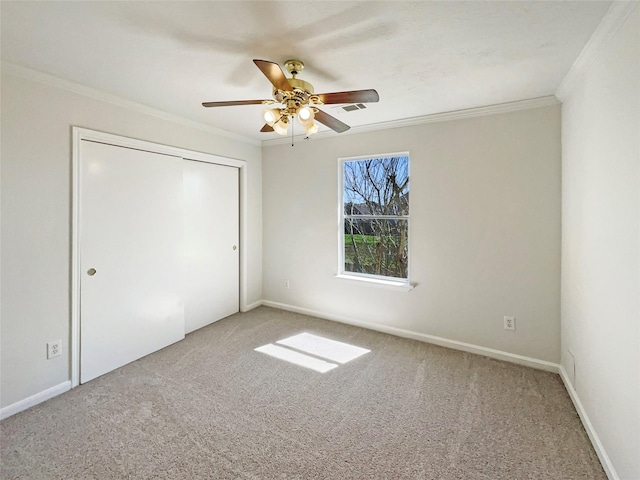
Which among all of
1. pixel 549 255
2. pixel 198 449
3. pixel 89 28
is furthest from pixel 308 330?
pixel 89 28

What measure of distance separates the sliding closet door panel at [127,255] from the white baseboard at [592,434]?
3.57 meters

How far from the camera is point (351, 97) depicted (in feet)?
5.82

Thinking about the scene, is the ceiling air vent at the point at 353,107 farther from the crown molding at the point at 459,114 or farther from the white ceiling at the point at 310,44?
the crown molding at the point at 459,114

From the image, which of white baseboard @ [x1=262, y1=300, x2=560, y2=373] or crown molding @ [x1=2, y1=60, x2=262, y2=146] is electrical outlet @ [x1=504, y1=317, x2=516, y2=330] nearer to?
white baseboard @ [x1=262, y1=300, x2=560, y2=373]

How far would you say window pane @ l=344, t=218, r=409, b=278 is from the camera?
3.52 meters

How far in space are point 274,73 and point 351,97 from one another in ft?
1.53

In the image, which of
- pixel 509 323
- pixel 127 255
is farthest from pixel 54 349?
pixel 509 323

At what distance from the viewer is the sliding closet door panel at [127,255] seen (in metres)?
2.54

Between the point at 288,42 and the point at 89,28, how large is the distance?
1090 millimetres

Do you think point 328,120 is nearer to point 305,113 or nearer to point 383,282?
point 305,113

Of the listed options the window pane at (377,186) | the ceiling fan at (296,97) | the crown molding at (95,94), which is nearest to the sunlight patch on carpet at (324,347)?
the window pane at (377,186)

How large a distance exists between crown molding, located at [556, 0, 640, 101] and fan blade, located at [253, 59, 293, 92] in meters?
1.63

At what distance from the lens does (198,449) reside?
5.94 feet

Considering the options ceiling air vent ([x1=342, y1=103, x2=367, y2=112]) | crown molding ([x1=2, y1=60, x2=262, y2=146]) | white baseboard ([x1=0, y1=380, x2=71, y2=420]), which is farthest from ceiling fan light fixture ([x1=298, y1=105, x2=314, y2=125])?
white baseboard ([x1=0, y1=380, x2=71, y2=420])
